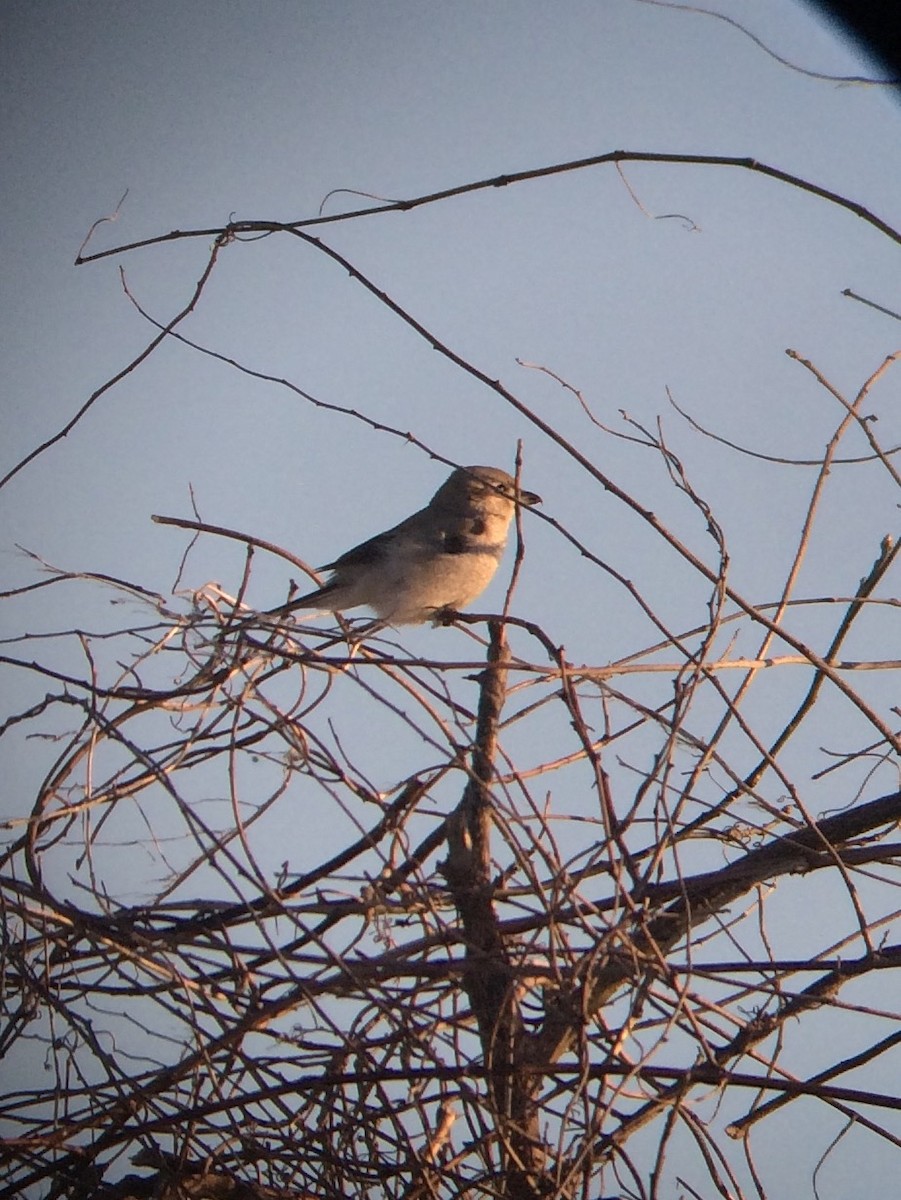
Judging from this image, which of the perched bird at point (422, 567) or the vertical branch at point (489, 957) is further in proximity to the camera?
the perched bird at point (422, 567)

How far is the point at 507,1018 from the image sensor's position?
2.27m

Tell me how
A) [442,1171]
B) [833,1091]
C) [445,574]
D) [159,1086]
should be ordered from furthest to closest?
[445,574]
[159,1086]
[442,1171]
[833,1091]

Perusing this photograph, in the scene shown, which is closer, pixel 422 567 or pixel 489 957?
pixel 489 957

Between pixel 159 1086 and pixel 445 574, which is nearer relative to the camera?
pixel 159 1086

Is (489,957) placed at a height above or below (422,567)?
below

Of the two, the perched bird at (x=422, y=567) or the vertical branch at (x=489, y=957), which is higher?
the perched bird at (x=422, y=567)

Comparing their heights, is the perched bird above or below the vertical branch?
above

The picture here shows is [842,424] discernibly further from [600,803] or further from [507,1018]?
[507,1018]

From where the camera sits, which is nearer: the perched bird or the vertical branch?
the vertical branch

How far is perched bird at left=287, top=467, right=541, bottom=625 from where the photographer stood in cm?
470

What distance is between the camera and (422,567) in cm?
470

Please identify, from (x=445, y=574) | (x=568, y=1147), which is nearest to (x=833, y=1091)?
Result: (x=568, y=1147)

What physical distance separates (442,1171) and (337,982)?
0.37m

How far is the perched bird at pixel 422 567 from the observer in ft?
15.4
